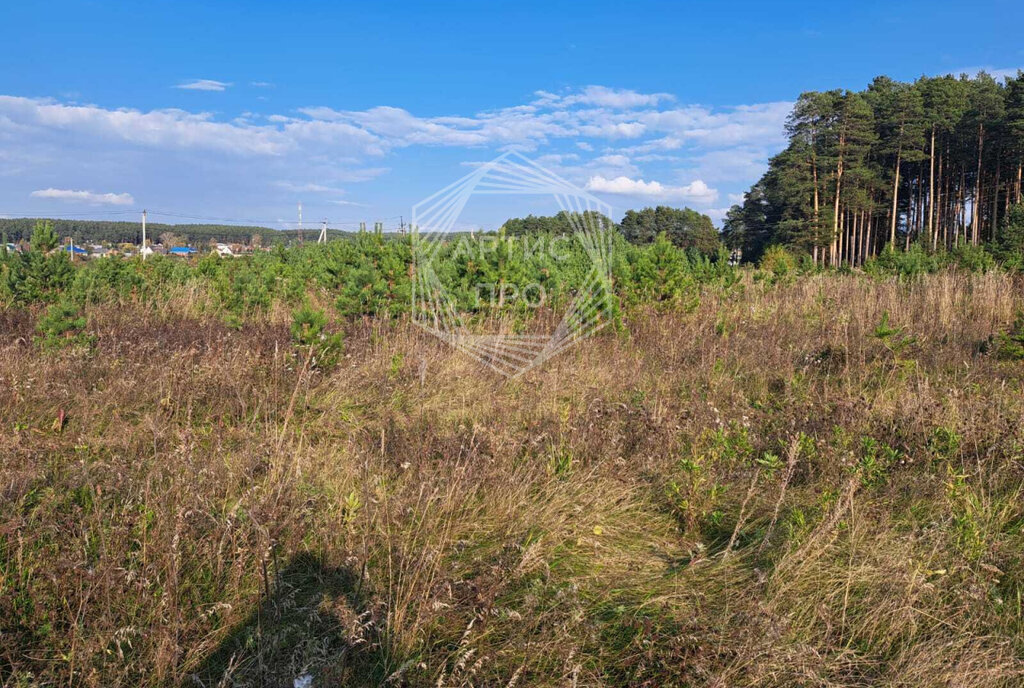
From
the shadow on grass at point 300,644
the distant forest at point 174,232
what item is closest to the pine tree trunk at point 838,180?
the distant forest at point 174,232

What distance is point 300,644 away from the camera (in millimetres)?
2166

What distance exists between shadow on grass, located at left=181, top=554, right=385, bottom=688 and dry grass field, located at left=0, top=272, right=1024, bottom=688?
11mm

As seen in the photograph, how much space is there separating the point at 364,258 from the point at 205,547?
530 centimetres

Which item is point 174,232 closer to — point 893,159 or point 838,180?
point 838,180

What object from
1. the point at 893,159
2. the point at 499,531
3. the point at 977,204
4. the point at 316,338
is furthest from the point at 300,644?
the point at 893,159

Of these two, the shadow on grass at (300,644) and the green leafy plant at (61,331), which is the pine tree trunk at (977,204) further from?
the shadow on grass at (300,644)

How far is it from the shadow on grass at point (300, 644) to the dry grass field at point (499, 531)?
0.01m

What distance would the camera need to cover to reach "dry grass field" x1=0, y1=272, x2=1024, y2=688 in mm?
2057

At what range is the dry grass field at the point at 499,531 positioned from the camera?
2057 millimetres

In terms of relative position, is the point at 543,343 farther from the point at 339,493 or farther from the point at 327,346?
the point at 339,493

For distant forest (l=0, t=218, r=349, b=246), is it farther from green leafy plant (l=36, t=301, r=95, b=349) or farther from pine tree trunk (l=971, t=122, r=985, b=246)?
pine tree trunk (l=971, t=122, r=985, b=246)

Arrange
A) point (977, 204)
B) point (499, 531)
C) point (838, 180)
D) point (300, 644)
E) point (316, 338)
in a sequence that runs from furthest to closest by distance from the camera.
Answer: point (838, 180)
point (977, 204)
point (316, 338)
point (499, 531)
point (300, 644)

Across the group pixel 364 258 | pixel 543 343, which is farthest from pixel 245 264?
pixel 543 343

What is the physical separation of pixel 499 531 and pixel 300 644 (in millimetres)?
1013
